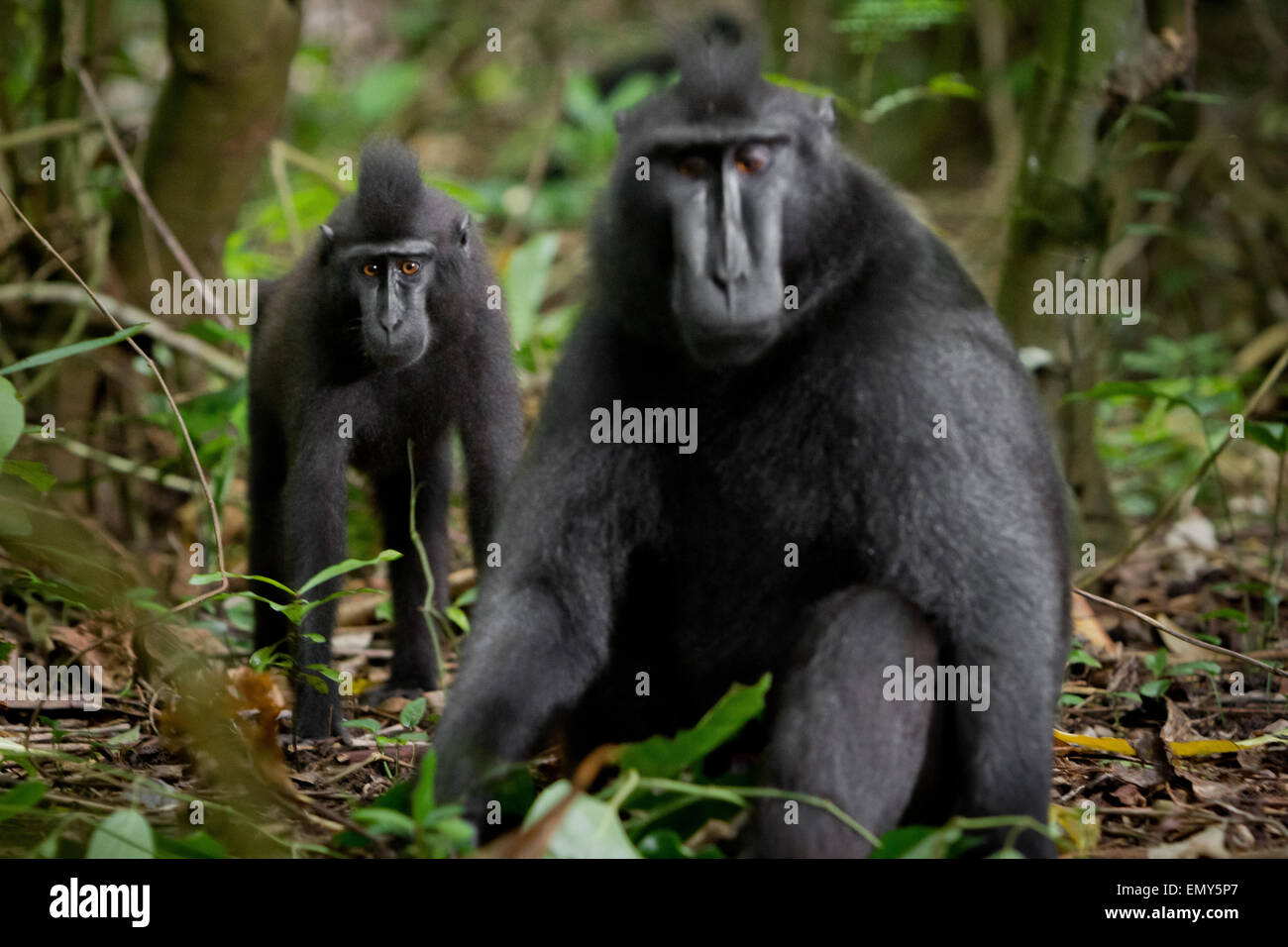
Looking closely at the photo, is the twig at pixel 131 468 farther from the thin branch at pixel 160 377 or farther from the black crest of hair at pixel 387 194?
the thin branch at pixel 160 377

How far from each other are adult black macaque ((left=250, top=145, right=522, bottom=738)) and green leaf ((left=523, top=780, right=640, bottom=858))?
2.46m

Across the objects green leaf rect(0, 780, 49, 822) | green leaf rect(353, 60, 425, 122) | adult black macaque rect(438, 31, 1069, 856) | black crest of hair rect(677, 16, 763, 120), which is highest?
green leaf rect(353, 60, 425, 122)

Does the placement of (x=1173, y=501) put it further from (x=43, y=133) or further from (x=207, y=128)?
(x=43, y=133)

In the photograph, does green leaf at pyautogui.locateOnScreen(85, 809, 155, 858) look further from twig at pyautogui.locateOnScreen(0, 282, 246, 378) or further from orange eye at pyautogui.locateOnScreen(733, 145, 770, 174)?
twig at pyautogui.locateOnScreen(0, 282, 246, 378)

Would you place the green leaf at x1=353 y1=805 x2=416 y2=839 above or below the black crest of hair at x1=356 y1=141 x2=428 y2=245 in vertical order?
below

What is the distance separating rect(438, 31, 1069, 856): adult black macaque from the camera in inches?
125

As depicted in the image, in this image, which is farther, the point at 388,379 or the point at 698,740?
the point at 388,379

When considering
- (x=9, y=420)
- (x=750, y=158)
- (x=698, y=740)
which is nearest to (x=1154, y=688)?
(x=698, y=740)

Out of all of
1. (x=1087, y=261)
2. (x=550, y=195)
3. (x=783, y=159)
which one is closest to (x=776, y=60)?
(x=550, y=195)

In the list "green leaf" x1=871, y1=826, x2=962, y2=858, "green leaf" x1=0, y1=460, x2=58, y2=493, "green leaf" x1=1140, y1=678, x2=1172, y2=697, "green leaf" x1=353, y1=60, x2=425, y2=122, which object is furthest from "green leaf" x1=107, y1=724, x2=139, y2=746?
"green leaf" x1=353, y1=60, x2=425, y2=122

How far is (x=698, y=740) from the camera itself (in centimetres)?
302

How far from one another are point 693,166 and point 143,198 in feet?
11.3

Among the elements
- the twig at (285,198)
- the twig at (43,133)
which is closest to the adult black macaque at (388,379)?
the twig at (285,198)

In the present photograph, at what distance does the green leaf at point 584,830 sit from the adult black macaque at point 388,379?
2.46 meters
